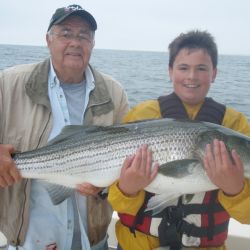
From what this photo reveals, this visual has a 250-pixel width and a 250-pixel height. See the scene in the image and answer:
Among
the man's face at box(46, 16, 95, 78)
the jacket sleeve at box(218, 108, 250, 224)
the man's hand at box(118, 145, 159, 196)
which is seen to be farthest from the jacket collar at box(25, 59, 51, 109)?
the jacket sleeve at box(218, 108, 250, 224)

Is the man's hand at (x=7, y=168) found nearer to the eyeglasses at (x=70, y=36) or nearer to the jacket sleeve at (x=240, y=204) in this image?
the eyeglasses at (x=70, y=36)

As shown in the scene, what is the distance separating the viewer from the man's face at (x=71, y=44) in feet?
12.8

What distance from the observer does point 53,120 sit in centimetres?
391

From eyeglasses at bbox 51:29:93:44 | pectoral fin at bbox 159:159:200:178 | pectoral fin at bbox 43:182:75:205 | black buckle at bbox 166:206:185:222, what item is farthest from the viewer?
eyeglasses at bbox 51:29:93:44

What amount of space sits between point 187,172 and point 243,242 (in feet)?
6.39

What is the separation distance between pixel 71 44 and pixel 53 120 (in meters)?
0.75

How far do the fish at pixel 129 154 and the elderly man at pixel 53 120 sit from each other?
0.66 ft

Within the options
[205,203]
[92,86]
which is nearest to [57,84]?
[92,86]

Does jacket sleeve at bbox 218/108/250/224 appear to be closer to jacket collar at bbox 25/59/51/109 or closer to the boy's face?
the boy's face

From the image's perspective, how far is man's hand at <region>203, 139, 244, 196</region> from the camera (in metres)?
3.17

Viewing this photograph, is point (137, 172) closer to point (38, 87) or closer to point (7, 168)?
point (7, 168)

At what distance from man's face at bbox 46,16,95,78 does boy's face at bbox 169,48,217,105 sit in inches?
Answer: 35.3

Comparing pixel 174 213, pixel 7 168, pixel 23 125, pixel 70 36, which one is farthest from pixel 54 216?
pixel 70 36

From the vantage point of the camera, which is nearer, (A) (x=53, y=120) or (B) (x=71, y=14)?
(A) (x=53, y=120)
